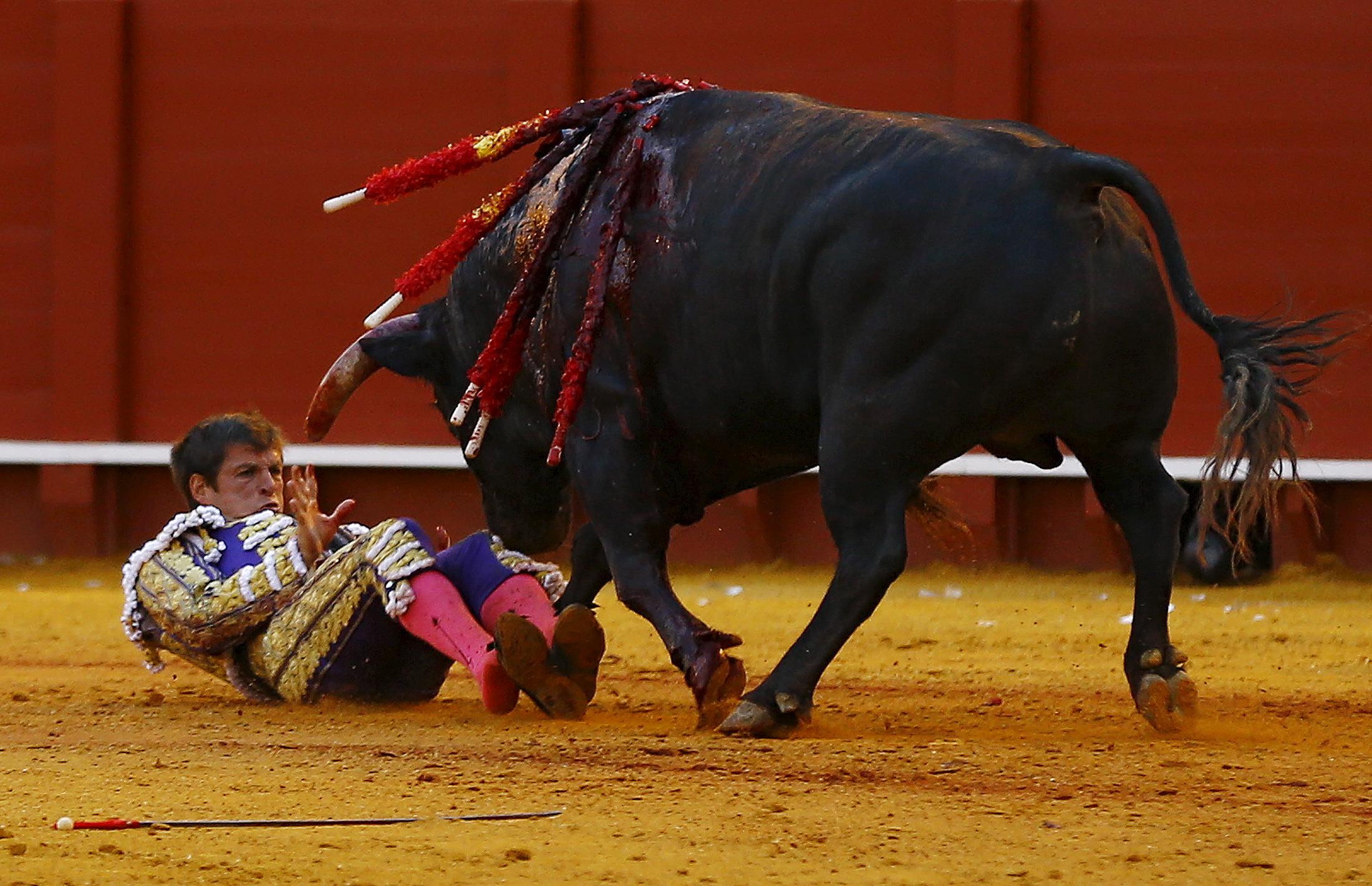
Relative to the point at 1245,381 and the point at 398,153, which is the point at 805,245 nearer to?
the point at 1245,381

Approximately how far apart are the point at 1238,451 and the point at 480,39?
4966 millimetres

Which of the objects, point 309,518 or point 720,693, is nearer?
point 720,693

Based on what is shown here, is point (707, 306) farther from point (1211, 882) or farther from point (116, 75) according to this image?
point (116, 75)

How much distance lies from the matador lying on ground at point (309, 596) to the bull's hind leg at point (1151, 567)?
96 centimetres

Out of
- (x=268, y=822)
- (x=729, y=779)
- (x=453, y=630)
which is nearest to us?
(x=268, y=822)

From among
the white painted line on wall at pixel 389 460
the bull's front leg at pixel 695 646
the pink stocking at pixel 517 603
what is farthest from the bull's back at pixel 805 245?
the white painted line on wall at pixel 389 460

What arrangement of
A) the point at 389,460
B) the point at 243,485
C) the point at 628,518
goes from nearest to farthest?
the point at 628,518 < the point at 243,485 < the point at 389,460

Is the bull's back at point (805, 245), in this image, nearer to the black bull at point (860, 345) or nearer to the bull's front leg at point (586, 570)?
the black bull at point (860, 345)

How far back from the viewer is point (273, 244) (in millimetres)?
8266

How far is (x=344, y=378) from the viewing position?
15.4ft

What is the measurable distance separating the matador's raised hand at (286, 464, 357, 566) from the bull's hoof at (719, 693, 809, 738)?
0.90 meters

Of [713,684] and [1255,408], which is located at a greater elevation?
[1255,408]

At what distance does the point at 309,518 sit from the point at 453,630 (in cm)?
40

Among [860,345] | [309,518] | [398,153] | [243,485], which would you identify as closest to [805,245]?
[860,345]
